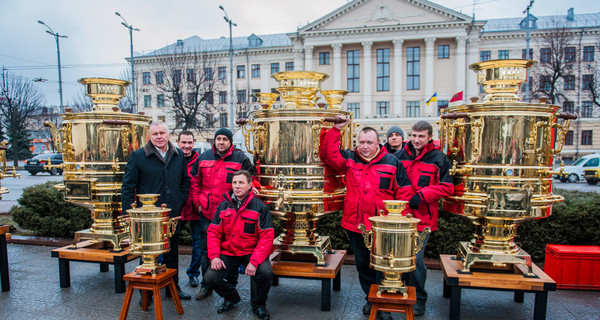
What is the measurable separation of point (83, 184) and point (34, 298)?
55.4 inches

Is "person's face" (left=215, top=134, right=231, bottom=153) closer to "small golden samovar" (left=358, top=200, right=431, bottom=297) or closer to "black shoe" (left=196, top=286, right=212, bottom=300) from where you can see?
"black shoe" (left=196, top=286, right=212, bottom=300)

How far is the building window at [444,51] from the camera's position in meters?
40.4

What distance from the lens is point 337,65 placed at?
41969mm

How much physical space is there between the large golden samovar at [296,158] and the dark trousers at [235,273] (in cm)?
54

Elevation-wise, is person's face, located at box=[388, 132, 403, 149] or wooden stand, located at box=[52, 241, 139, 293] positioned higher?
person's face, located at box=[388, 132, 403, 149]

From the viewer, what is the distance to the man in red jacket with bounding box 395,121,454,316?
3906 mm

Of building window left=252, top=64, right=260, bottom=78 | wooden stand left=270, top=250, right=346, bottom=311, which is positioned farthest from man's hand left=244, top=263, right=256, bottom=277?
building window left=252, top=64, right=260, bottom=78

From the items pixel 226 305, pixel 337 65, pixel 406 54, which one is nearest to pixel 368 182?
pixel 226 305

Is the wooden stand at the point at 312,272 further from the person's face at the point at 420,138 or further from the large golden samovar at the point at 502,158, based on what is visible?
the person's face at the point at 420,138

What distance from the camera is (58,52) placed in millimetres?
23453

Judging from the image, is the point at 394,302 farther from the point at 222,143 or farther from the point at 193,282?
the point at 193,282

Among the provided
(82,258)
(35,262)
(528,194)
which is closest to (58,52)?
(35,262)

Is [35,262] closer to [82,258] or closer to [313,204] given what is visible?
[82,258]

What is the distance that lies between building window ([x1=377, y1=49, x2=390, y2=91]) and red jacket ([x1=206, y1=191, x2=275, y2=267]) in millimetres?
39966
